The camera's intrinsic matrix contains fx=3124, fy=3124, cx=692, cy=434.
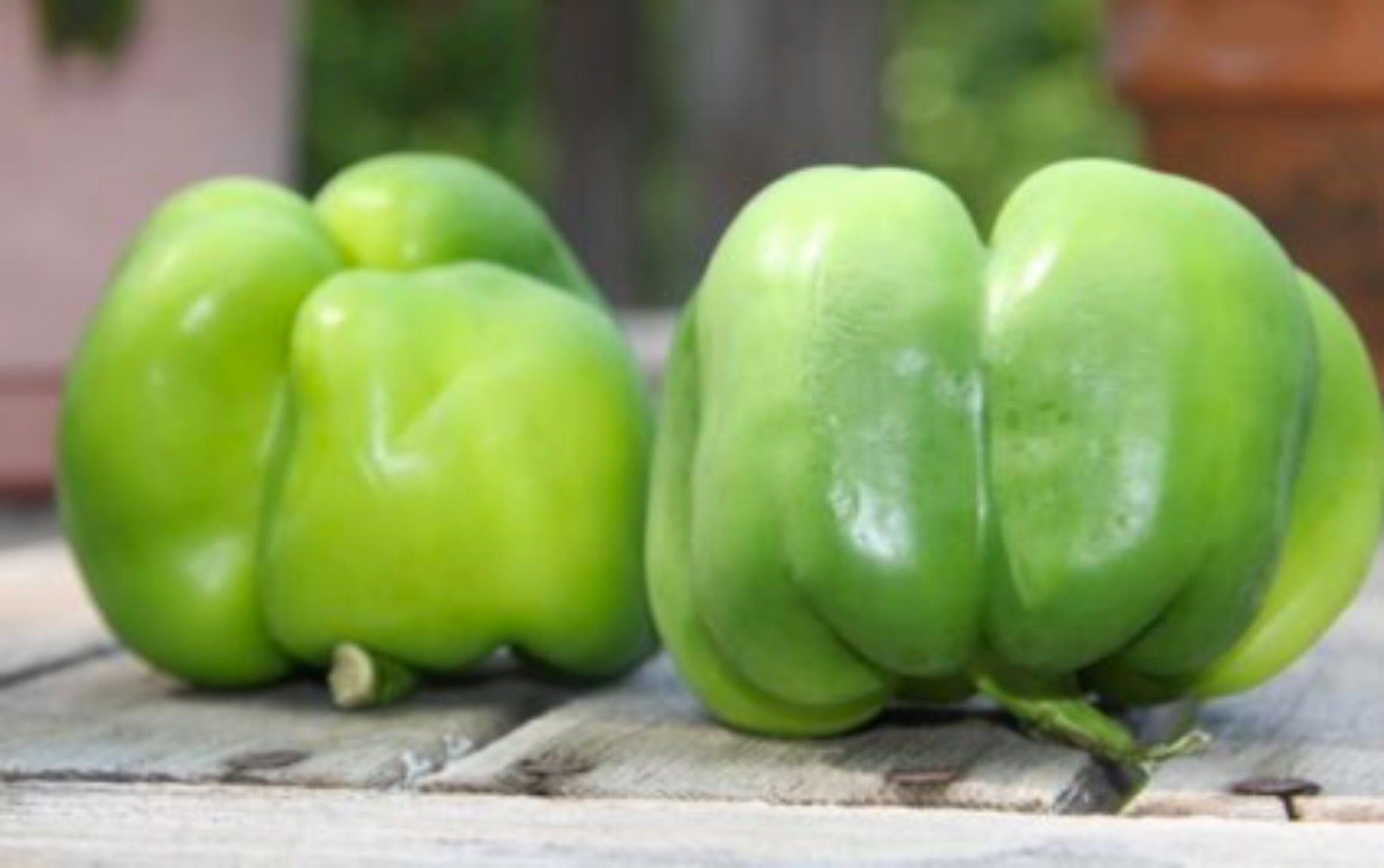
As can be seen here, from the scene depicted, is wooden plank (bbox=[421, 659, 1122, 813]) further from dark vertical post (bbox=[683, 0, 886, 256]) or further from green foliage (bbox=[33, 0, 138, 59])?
dark vertical post (bbox=[683, 0, 886, 256])

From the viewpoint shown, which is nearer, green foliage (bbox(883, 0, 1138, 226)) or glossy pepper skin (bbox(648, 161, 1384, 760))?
glossy pepper skin (bbox(648, 161, 1384, 760))

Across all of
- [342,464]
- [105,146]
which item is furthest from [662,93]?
[342,464]

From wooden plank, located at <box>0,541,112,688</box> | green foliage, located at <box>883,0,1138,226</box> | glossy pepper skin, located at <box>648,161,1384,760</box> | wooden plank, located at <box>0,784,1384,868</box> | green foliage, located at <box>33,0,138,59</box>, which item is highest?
green foliage, located at <box>33,0,138,59</box>

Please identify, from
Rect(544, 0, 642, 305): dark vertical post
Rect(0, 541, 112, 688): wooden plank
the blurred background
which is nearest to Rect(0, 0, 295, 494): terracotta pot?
the blurred background

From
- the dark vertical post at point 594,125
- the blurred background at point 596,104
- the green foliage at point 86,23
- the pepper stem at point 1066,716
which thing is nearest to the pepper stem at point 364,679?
the pepper stem at point 1066,716

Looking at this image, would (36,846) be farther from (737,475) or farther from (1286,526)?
(1286,526)

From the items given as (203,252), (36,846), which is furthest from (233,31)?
(36,846)
